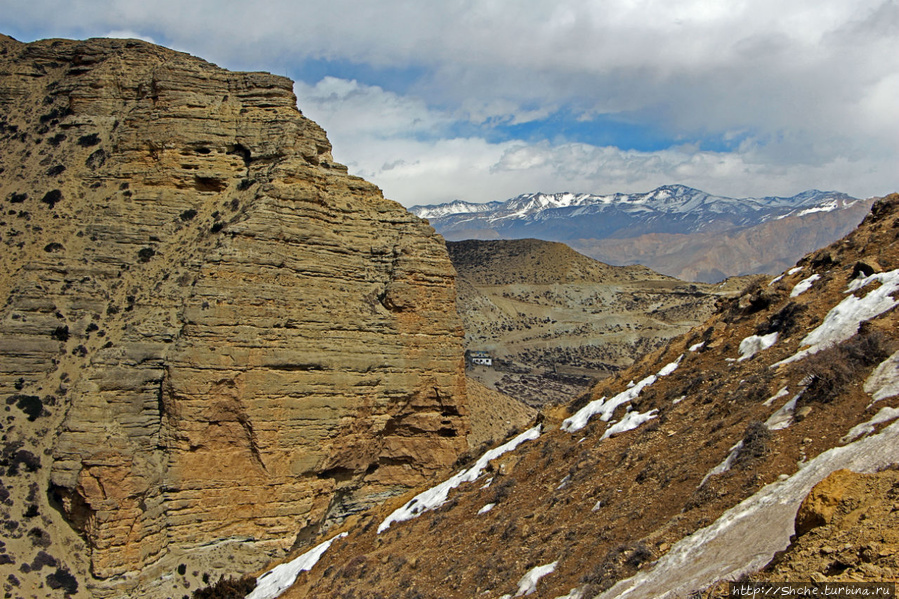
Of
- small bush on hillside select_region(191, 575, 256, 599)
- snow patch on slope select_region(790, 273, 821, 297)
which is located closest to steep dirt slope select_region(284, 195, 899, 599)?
snow patch on slope select_region(790, 273, 821, 297)

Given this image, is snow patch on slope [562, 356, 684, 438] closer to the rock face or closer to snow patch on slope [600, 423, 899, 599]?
the rock face

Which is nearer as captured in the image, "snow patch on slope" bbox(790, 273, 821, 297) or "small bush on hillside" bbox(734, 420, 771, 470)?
"small bush on hillside" bbox(734, 420, 771, 470)

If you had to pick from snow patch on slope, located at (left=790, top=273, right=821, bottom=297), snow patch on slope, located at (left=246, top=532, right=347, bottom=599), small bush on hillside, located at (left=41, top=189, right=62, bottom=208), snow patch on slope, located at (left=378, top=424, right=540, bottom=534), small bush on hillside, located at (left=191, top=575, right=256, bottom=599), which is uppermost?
small bush on hillside, located at (left=41, top=189, right=62, bottom=208)

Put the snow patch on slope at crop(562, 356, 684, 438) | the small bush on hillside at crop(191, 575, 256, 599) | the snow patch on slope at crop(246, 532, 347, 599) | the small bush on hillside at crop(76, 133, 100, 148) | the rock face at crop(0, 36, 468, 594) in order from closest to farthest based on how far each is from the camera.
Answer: the snow patch on slope at crop(562, 356, 684, 438), the snow patch on slope at crop(246, 532, 347, 599), the small bush on hillside at crop(191, 575, 256, 599), the rock face at crop(0, 36, 468, 594), the small bush on hillside at crop(76, 133, 100, 148)

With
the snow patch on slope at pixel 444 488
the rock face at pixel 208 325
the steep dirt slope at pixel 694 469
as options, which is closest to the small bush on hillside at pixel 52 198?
the rock face at pixel 208 325

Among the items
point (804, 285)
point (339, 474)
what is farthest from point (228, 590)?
point (804, 285)

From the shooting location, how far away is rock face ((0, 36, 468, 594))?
21.6m

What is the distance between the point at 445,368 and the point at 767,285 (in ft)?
38.5

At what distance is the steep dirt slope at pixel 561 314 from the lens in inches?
3521

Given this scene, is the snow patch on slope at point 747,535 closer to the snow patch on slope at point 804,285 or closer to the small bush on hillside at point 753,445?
the small bush on hillside at point 753,445

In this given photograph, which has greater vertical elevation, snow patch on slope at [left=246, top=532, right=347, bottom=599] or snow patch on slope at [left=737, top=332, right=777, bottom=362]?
snow patch on slope at [left=737, top=332, right=777, bottom=362]

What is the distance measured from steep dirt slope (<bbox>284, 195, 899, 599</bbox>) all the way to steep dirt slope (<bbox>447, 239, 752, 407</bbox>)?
166 ft

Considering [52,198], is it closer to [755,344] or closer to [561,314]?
[755,344]

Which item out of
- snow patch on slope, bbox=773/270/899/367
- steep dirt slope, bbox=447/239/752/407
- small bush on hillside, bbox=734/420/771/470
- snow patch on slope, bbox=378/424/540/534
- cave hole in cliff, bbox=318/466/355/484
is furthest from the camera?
steep dirt slope, bbox=447/239/752/407
